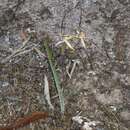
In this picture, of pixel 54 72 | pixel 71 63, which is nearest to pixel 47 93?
pixel 54 72

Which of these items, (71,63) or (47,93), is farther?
(71,63)

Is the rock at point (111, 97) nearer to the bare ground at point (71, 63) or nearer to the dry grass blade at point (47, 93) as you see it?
the bare ground at point (71, 63)

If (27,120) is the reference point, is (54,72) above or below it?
above

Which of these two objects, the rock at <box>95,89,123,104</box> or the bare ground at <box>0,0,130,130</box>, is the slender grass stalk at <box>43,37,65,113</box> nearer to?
the bare ground at <box>0,0,130,130</box>

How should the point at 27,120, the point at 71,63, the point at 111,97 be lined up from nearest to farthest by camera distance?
the point at 27,120, the point at 111,97, the point at 71,63

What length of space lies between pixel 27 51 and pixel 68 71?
343 mm

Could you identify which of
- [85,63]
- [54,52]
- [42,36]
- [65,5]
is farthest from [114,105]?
[65,5]

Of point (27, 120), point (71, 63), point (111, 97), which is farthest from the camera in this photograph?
point (71, 63)

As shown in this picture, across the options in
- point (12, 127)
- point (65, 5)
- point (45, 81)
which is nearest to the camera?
point (12, 127)

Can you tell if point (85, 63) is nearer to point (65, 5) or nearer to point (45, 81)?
point (45, 81)

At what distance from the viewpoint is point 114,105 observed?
252cm

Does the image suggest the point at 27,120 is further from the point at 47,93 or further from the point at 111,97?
the point at 111,97

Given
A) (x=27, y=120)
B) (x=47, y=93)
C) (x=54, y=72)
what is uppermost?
(x=54, y=72)

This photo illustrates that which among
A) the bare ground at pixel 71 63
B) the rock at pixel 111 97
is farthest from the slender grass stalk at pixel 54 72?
the rock at pixel 111 97
